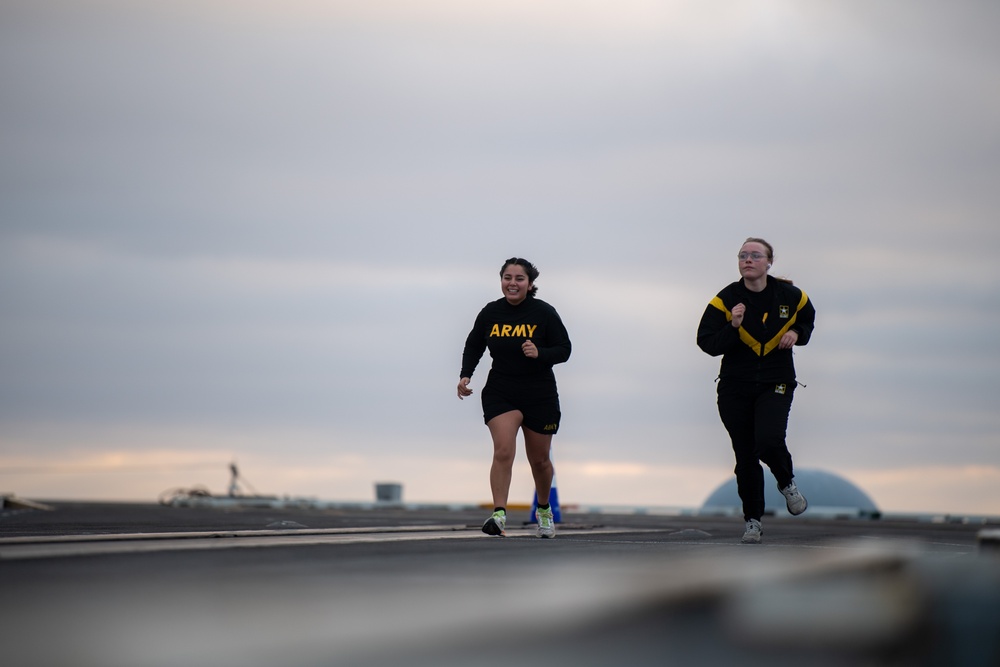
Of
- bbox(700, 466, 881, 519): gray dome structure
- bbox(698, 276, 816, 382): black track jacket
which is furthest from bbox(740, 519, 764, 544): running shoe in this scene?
bbox(700, 466, 881, 519): gray dome structure

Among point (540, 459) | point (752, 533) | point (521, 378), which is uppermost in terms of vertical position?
point (521, 378)

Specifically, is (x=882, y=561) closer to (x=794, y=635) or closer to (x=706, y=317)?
(x=794, y=635)

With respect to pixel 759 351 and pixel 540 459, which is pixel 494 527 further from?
→ pixel 759 351

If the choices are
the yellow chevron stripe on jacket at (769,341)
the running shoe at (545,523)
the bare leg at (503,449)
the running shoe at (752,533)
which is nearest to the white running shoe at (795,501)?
the running shoe at (752,533)

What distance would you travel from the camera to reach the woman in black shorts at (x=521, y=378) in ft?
34.7

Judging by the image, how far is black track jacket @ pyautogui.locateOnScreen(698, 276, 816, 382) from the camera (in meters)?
10.1

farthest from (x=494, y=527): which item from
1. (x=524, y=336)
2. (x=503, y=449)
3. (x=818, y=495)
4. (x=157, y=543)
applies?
(x=818, y=495)

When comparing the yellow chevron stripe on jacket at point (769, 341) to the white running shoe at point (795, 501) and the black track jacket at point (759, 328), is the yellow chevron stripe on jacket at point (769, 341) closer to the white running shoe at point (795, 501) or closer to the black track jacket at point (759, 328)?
the black track jacket at point (759, 328)

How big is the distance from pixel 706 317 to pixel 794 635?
6.90 m

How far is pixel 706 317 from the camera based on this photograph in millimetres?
10188

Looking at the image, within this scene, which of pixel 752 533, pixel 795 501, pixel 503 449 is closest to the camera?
pixel 752 533

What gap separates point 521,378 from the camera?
10.7 m

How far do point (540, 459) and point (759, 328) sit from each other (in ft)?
7.12

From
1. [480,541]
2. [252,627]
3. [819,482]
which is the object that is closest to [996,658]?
[252,627]
